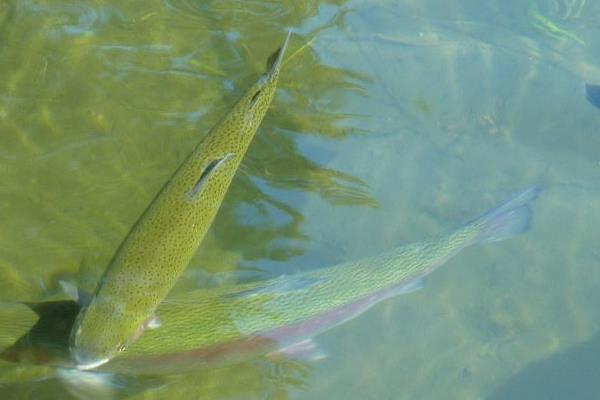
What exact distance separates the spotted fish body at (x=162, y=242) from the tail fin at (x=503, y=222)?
162 cm

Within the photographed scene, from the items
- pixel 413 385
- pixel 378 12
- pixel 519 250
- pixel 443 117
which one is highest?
pixel 378 12

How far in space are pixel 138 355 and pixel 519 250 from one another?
2.96 m

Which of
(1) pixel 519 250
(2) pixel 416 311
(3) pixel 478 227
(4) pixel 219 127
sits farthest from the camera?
(1) pixel 519 250

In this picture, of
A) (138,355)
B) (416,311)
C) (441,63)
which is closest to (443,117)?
(441,63)

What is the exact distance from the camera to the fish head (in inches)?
105

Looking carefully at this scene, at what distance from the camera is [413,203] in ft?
16.0

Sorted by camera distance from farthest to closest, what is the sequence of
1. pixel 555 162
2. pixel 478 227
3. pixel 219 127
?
1. pixel 555 162
2. pixel 478 227
3. pixel 219 127

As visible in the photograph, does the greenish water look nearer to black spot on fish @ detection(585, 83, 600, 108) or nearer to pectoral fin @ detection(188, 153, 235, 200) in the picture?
black spot on fish @ detection(585, 83, 600, 108)

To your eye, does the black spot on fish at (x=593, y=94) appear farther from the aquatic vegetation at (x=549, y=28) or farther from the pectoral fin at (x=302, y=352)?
the pectoral fin at (x=302, y=352)

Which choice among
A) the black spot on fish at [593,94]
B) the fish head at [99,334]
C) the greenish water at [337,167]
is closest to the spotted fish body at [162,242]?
the fish head at [99,334]

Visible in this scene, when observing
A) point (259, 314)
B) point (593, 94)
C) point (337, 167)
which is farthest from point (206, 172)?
point (593, 94)

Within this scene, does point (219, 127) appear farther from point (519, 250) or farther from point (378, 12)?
point (378, 12)

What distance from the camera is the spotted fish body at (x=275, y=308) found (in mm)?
3189

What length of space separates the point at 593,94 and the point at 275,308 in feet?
11.8
